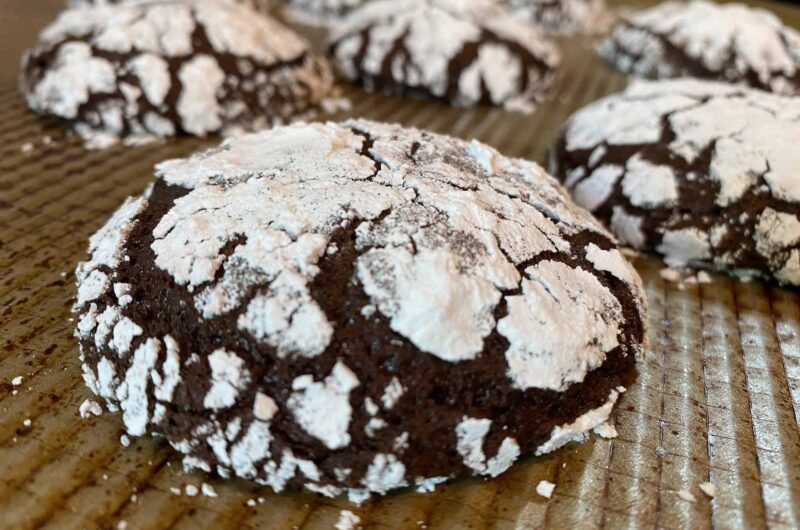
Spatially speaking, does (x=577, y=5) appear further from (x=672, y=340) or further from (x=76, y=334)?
(x=76, y=334)

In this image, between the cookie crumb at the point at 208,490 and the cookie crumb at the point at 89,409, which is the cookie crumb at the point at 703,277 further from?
the cookie crumb at the point at 89,409

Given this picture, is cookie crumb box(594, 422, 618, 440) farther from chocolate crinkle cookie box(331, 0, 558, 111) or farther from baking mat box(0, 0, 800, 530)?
chocolate crinkle cookie box(331, 0, 558, 111)

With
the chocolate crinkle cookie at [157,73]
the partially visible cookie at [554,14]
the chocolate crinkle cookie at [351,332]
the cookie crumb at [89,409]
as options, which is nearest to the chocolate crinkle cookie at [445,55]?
the chocolate crinkle cookie at [157,73]

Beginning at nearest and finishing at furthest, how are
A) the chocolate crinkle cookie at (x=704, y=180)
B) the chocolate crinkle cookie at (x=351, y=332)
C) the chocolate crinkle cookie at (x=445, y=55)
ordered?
the chocolate crinkle cookie at (x=351, y=332) < the chocolate crinkle cookie at (x=704, y=180) < the chocolate crinkle cookie at (x=445, y=55)

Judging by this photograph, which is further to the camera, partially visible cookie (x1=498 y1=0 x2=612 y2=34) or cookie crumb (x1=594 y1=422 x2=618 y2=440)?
partially visible cookie (x1=498 y1=0 x2=612 y2=34)

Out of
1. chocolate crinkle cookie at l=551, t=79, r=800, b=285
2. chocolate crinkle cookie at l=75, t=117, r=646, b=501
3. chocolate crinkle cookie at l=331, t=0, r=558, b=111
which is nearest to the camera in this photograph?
chocolate crinkle cookie at l=75, t=117, r=646, b=501

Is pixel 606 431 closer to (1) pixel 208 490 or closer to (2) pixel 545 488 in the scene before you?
(2) pixel 545 488

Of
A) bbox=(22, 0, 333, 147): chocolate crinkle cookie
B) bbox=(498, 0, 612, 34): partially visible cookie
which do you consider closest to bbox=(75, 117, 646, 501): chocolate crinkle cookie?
bbox=(22, 0, 333, 147): chocolate crinkle cookie
